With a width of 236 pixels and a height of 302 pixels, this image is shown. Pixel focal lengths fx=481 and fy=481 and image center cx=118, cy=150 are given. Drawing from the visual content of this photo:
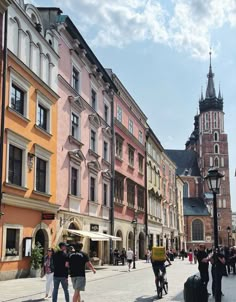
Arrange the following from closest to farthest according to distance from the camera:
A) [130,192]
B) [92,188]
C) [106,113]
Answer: [92,188]
[106,113]
[130,192]

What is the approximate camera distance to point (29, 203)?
22078 millimetres

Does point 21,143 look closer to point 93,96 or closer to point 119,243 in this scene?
point 93,96

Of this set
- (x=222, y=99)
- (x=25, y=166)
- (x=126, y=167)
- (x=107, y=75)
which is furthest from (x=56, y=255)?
(x=222, y=99)

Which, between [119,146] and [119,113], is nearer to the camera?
[119,146]

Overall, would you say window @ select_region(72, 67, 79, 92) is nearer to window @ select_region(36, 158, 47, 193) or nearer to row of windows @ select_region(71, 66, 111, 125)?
row of windows @ select_region(71, 66, 111, 125)

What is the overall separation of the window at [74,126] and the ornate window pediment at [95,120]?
2307 mm

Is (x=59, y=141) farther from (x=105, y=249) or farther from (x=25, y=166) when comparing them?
(x=105, y=249)

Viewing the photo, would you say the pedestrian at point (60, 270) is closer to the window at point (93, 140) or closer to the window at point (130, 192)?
the window at point (93, 140)

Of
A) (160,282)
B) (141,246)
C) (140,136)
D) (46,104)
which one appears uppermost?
(140,136)

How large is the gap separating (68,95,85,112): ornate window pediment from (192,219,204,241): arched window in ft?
260

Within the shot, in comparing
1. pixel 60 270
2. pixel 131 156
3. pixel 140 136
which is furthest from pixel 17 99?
pixel 140 136

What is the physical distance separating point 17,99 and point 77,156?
26.0 ft

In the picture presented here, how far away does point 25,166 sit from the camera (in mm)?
22078

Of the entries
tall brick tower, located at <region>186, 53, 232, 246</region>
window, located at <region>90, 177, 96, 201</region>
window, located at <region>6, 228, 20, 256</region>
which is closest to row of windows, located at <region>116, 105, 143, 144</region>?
window, located at <region>90, 177, 96, 201</region>
